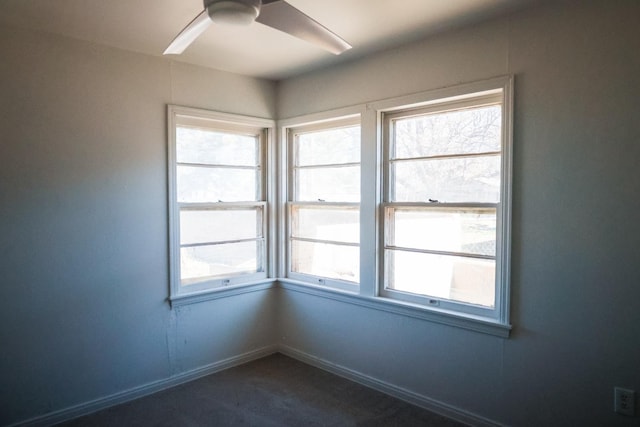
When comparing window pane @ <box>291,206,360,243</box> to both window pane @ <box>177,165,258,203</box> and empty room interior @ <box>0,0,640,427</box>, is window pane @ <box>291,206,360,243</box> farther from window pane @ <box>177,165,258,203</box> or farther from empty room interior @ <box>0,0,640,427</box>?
window pane @ <box>177,165,258,203</box>

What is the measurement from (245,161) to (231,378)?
1.85 metres

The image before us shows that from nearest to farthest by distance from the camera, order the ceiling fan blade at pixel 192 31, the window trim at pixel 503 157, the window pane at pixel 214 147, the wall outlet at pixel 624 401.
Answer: the ceiling fan blade at pixel 192 31
the wall outlet at pixel 624 401
the window trim at pixel 503 157
the window pane at pixel 214 147

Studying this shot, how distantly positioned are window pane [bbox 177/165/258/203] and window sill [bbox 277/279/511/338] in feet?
3.04

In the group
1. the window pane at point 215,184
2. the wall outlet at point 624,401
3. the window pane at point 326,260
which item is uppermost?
the window pane at point 215,184

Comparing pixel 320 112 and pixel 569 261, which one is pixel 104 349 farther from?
pixel 569 261

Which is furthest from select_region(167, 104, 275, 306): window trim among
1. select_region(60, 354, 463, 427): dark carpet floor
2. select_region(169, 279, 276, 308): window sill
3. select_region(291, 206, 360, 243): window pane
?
select_region(60, 354, 463, 427): dark carpet floor

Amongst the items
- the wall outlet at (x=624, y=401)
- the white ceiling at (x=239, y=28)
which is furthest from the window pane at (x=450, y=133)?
the wall outlet at (x=624, y=401)

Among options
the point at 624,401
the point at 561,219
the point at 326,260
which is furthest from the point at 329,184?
the point at 624,401

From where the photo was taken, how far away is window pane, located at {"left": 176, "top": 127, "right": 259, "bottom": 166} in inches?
131

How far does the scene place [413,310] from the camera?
2900 millimetres

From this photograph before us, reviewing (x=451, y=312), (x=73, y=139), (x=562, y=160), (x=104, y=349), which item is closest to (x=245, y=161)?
(x=73, y=139)

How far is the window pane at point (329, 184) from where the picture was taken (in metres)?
3.40

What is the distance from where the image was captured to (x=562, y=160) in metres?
2.26

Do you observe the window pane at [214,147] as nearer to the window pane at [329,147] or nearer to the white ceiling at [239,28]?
the window pane at [329,147]
